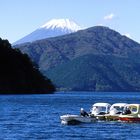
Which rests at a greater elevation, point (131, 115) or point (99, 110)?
point (99, 110)

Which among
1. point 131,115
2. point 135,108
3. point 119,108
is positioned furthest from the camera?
point 119,108

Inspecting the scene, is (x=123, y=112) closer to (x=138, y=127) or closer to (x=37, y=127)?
(x=138, y=127)

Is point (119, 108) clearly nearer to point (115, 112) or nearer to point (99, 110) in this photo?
point (99, 110)

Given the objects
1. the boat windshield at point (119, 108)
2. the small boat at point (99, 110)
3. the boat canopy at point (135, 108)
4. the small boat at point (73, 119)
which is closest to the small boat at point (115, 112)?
the boat windshield at point (119, 108)

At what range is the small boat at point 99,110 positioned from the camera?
95.8 m

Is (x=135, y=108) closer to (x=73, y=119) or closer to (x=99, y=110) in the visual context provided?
(x=99, y=110)

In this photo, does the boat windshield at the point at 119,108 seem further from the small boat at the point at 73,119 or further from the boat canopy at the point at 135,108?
the small boat at the point at 73,119

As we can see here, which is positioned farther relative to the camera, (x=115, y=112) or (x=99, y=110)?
(x=99, y=110)

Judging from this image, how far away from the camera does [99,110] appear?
99.8 m

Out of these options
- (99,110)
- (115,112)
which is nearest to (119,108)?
(99,110)

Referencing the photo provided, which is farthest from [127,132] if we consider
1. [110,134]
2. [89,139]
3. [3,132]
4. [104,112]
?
[104,112]

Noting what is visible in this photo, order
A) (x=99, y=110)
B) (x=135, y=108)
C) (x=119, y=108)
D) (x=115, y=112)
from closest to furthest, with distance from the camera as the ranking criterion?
(x=135, y=108), (x=115, y=112), (x=99, y=110), (x=119, y=108)

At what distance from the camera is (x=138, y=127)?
8394 cm

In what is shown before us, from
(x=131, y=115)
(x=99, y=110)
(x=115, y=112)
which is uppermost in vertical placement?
(x=99, y=110)
